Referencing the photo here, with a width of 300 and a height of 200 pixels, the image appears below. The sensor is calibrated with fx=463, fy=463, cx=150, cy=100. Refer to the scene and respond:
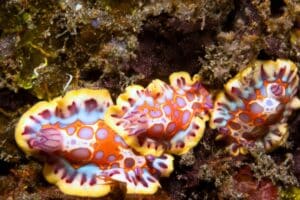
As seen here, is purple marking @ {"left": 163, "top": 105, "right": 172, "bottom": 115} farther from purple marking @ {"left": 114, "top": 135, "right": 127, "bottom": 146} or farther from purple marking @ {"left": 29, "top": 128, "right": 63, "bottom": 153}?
purple marking @ {"left": 29, "top": 128, "right": 63, "bottom": 153}

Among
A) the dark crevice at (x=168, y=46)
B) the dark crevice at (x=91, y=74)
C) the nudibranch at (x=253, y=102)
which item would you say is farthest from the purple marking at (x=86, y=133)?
the nudibranch at (x=253, y=102)

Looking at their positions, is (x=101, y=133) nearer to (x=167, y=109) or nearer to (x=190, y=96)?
(x=167, y=109)

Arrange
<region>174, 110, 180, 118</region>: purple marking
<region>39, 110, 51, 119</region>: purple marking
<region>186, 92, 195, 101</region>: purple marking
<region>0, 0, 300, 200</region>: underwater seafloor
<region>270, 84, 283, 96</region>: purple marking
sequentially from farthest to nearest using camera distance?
<region>270, 84, 283, 96</region>: purple marking
<region>186, 92, 195, 101</region>: purple marking
<region>174, 110, 180, 118</region>: purple marking
<region>39, 110, 51, 119</region>: purple marking
<region>0, 0, 300, 200</region>: underwater seafloor

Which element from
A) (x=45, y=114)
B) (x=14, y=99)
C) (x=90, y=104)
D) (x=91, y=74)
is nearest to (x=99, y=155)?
(x=90, y=104)

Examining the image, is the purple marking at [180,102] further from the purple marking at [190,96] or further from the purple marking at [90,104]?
the purple marking at [90,104]

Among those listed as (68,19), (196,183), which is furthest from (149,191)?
(68,19)

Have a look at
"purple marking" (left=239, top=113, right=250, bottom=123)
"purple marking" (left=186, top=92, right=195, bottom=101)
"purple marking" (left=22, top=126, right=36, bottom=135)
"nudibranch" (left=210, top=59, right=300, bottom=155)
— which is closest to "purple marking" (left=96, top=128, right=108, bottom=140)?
"purple marking" (left=22, top=126, right=36, bottom=135)

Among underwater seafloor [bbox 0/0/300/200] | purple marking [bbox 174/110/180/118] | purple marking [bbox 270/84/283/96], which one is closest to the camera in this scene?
underwater seafloor [bbox 0/0/300/200]

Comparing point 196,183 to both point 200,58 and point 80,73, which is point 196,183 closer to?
point 200,58
